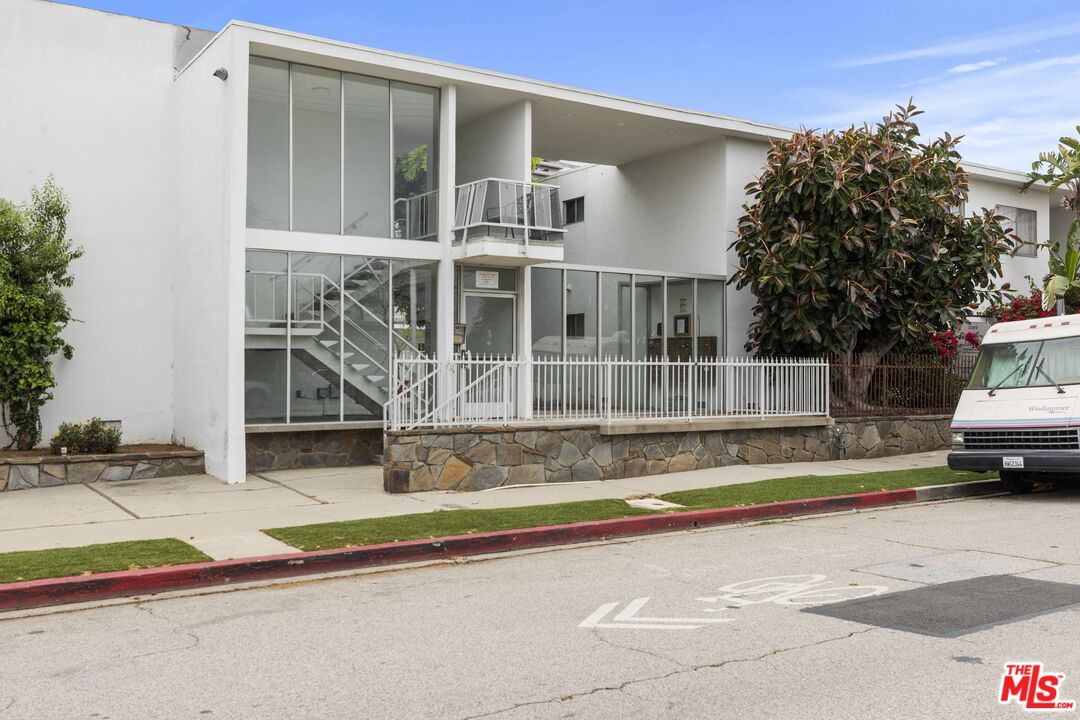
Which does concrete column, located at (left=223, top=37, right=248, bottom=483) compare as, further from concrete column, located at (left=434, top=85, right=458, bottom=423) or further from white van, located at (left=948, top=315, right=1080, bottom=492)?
white van, located at (left=948, top=315, right=1080, bottom=492)

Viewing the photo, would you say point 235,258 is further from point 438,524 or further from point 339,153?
point 438,524

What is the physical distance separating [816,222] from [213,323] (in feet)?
35.3

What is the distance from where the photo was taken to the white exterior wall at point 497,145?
17.7m

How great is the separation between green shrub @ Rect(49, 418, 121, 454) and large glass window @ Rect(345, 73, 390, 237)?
192 inches

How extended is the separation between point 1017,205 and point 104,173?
70.7 ft

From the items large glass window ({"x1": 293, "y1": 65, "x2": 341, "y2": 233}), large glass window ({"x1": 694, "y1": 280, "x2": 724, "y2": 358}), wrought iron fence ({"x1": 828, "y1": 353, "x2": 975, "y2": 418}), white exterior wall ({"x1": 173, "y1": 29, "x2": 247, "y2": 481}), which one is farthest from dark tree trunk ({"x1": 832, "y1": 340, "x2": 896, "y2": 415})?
white exterior wall ({"x1": 173, "y1": 29, "x2": 247, "y2": 481})

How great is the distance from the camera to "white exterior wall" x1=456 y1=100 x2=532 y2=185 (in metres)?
17.7

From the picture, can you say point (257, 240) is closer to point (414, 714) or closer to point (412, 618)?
point (412, 618)

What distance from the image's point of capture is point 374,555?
9258 mm

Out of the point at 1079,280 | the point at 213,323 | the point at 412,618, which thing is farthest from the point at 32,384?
the point at 1079,280

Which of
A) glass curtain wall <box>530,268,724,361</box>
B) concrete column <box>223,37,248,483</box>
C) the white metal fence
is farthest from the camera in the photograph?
glass curtain wall <box>530,268,724,361</box>

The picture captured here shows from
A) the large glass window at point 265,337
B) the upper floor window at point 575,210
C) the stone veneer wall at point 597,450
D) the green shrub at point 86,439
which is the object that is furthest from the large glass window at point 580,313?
the green shrub at point 86,439

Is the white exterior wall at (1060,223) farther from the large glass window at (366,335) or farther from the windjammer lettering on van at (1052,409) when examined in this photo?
the large glass window at (366,335)

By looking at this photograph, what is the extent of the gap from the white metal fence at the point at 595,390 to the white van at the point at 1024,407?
348 cm
